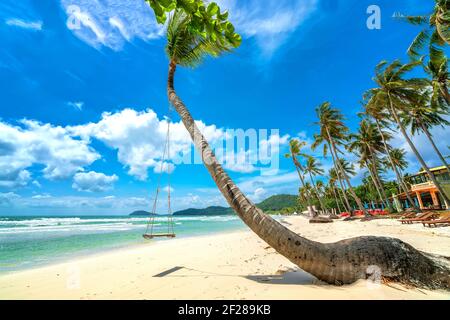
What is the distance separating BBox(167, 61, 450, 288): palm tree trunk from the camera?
3330 mm

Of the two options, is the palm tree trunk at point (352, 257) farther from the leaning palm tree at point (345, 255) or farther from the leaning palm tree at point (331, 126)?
the leaning palm tree at point (331, 126)

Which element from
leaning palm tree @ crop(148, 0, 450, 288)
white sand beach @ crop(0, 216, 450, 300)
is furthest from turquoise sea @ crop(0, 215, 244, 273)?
leaning palm tree @ crop(148, 0, 450, 288)

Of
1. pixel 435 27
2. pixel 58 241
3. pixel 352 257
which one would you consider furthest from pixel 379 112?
pixel 58 241

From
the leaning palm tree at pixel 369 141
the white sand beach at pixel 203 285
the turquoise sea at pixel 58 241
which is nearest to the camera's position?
the white sand beach at pixel 203 285

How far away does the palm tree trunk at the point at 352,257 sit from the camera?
3.33 meters

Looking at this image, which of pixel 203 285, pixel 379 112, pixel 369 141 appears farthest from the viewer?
pixel 369 141

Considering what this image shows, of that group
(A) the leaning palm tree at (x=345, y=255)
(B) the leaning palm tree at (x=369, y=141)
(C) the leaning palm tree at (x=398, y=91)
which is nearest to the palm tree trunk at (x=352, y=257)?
(A) the leaning palm tree at (x=345, y=255)

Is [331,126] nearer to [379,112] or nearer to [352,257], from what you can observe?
[379,112]

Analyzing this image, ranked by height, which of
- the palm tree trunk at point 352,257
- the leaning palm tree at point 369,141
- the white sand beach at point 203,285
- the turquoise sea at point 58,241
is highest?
the leaning palm tree at point 369,141

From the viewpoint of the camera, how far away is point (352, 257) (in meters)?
3.47

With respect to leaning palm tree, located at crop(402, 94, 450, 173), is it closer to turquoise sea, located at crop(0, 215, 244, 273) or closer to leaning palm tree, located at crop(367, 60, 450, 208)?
leaning palm tree, located at crop(367, 60, 450, 208)

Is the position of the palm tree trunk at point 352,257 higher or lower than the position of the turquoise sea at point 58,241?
higher
